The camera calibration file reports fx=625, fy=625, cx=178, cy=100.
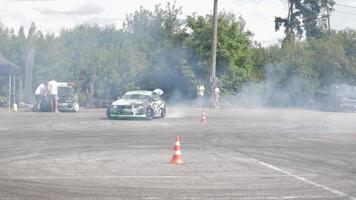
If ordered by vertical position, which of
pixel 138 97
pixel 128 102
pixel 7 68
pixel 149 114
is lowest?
pixel 149 114

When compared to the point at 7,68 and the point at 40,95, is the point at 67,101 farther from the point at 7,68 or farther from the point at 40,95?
the point at 7,68

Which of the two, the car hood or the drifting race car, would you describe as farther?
the car hood

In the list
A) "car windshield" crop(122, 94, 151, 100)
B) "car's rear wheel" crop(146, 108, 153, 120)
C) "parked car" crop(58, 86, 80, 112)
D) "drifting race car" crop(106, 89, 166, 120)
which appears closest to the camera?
"drifting race car" crop(106, 89, 166, 120)

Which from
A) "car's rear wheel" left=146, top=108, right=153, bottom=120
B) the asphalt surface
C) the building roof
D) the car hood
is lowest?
the asphalt surface

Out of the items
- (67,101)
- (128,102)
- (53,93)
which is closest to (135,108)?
(128,102)

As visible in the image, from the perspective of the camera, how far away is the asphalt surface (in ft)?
32.0

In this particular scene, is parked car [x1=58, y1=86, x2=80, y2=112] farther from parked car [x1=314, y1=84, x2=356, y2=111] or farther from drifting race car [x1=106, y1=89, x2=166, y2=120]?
parked car [x1=314, y1=84, x2=356, y2=111]

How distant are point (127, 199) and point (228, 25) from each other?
41193 millimetres

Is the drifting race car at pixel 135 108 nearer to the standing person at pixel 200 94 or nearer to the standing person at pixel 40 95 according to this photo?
the standing person at pixel 40 95

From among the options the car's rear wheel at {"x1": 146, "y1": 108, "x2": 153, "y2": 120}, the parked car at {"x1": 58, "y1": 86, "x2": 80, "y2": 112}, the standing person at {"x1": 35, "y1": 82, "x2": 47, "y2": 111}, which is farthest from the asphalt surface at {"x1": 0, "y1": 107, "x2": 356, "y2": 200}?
the parked car at {"x1": 58, "y1": 86, "x2": 80, "y2": 112}

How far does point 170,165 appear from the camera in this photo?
1280 centimetres

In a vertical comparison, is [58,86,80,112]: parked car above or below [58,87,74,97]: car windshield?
below

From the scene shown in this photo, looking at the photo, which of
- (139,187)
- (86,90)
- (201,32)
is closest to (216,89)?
(201,32)

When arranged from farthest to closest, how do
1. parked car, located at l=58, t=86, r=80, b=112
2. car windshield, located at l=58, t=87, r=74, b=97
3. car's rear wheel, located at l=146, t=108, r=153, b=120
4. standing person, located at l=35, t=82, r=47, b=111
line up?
car windshield, located at l=58, t=87, r=74, b=97 < parked car, located at l=58, t=86, r=80, b=112 < standing person, located at l=35, t=82, r=47, b=111 < car's rear wheel, located at l=146, t=108, r=153, b=120
